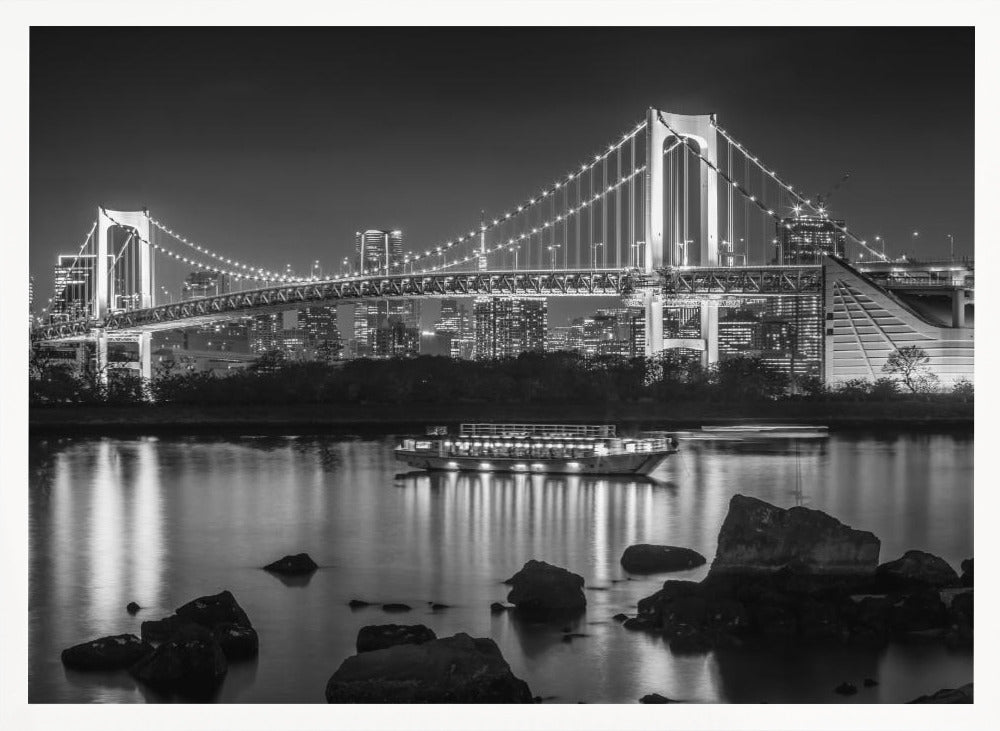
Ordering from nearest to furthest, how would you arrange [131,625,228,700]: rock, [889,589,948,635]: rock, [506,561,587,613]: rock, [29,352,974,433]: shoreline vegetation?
1. [131,625,228,700]: rock
2. [889,589,948,635]: rock
3. [506,561,587,613]: rock
4. [29,352,974,433]: shoreline vegetation

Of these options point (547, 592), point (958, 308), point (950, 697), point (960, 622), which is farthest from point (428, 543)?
point (958, 308)

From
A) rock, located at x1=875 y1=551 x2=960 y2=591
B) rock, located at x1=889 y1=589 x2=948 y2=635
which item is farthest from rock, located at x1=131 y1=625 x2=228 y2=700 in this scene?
rock, located at x1=875 y1=551 x2=960 y2=591

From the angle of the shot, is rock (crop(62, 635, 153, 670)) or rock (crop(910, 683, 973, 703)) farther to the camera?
rock (crop(62, 635, 153, 670))

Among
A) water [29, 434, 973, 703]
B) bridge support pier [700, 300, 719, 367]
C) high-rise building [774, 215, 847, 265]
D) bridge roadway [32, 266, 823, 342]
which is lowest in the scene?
water [29, 434, 973, 703]

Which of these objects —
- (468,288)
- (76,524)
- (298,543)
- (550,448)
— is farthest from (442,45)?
(468,288)

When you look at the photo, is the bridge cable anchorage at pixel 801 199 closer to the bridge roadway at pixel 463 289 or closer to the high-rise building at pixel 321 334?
the bridge roadway at pixel 463 289

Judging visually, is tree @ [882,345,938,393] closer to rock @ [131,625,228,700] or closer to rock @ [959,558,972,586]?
rock @ [959,558,972,586]
